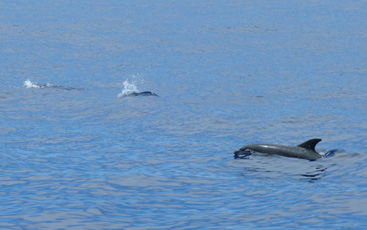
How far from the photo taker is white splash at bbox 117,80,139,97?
Answer: 1481 inches

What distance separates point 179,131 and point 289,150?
250 inches

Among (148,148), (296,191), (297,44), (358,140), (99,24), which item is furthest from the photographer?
(99,24)

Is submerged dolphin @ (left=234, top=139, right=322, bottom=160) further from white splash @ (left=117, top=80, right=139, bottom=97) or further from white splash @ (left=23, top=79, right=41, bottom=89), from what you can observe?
white splash @ (left=23, top=79, right=41, bottom=89)

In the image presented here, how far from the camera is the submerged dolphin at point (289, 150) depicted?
22.1 m

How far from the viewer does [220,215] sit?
16.1 meters

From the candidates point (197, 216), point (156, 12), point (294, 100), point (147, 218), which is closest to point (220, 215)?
point (197, 216)

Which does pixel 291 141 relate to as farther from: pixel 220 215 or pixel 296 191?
pixel 220 215

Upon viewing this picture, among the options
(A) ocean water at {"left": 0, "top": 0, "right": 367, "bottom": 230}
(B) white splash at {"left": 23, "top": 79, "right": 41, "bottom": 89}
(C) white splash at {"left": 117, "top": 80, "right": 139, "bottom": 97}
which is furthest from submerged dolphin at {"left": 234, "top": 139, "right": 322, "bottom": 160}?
(B) white splash at {"left": 23, "top": 79, "right": 41, "bottom": 89}

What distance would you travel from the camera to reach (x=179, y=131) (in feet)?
90.2

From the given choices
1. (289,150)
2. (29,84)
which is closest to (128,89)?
(29,84)

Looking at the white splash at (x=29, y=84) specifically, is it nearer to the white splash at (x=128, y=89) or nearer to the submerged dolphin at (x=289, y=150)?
the white splash at (x=128, y=89)

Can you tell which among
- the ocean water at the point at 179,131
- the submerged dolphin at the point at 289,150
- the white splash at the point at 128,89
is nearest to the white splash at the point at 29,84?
the ocean water at the point at 179,131

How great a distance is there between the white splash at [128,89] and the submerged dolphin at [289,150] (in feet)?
50.4

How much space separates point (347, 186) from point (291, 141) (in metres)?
6.82
